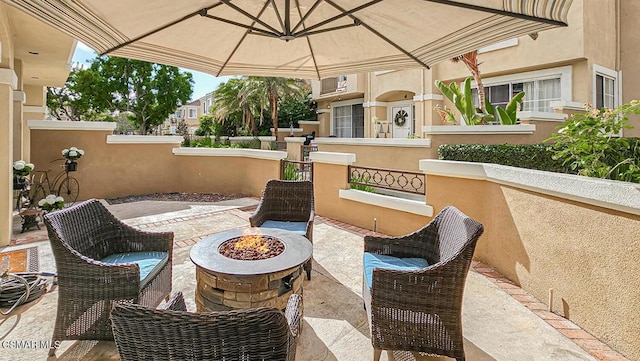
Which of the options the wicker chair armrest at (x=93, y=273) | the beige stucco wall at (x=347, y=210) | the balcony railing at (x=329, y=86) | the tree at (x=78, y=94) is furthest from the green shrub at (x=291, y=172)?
the tree at (x=78, y=94)

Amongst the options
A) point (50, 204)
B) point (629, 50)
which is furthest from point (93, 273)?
point (629, 50)

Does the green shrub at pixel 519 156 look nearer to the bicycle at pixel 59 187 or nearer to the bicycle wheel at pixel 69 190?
the bicycle at pixel 59 187

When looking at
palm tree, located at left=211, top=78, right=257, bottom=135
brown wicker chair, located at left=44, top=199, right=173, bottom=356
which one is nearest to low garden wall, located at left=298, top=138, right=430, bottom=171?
brown wicker chair, located at left=44, top=199, right=173, bottom=356

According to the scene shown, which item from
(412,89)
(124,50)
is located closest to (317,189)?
(124,50)

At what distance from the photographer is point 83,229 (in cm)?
341

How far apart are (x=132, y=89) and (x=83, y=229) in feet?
89.4

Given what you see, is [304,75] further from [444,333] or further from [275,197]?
[444,333]

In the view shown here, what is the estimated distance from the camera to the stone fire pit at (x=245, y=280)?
275cm

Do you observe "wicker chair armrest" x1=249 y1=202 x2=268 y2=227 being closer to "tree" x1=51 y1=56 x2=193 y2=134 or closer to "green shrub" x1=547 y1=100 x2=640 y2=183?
"green shrub" x1=547 y1=100 x2=640 y2=183

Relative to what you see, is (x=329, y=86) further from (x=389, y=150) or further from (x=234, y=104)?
(x=389, y=150)

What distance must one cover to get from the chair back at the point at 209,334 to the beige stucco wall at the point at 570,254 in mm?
3156

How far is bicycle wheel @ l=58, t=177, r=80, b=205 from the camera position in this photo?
9.26m

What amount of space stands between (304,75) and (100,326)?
4203 mm

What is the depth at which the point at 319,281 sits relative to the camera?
14.5ft
